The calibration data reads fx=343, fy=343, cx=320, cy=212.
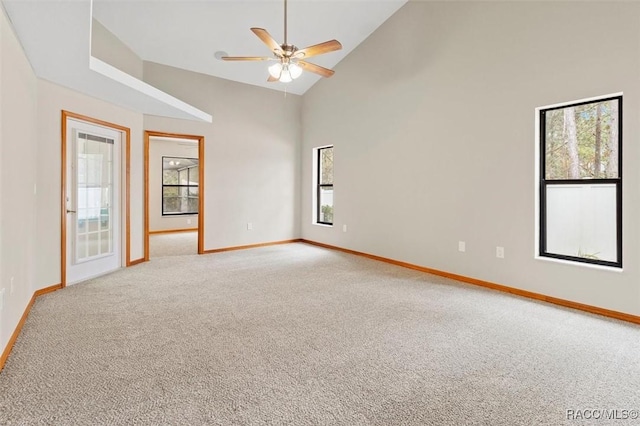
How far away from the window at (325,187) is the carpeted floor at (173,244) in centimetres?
263

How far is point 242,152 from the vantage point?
6.68 meters

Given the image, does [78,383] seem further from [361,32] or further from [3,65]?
[361,32]

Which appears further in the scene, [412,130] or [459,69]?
[412,130]

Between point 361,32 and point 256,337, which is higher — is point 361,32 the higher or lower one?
the higher one

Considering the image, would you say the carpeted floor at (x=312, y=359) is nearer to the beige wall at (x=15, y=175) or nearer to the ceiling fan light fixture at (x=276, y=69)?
the beige wall at (x=15, y=175)

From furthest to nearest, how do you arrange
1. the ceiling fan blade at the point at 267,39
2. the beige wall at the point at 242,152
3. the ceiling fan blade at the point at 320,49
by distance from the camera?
the beige wall at the point at 242,152 → the ceiling fan blade at the point at 320,49 → the ceiling fan blade at the point at 267,39

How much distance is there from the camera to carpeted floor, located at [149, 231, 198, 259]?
6.52 meters

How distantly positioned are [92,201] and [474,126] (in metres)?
5.09

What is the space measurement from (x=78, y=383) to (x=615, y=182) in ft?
15.0

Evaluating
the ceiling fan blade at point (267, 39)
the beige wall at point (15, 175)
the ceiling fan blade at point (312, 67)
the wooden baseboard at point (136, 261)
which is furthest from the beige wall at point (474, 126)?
the beige wall at point (15, 175)

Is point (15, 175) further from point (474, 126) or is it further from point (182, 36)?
point (474, 126)

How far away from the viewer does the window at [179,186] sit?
380 inches

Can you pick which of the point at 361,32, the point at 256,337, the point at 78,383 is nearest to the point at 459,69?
the point at 361,32

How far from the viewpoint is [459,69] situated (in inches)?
174
